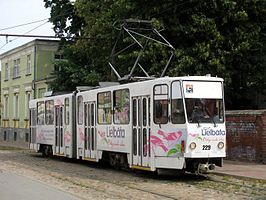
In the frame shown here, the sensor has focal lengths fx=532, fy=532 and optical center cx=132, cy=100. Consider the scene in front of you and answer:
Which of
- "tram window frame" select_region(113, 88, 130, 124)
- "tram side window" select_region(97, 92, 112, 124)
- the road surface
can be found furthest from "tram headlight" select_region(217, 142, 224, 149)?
the road surface

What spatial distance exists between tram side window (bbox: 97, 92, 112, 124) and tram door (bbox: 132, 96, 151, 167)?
84.0 inches

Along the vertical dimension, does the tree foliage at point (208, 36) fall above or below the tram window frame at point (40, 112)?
above

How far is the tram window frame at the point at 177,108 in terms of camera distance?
15.9 metres

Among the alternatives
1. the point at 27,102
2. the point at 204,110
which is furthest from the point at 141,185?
the point at 27,102

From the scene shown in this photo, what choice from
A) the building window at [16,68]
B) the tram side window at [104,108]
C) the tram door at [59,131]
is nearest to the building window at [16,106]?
the building window at [16,68]

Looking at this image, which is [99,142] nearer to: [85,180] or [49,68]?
[85,180]

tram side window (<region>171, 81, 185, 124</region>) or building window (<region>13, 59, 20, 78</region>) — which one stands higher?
building window (<region>13, 59, 20, 78</region>)

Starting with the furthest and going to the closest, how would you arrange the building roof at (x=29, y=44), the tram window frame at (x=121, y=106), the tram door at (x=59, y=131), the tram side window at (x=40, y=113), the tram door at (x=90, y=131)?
the building roof at (x=29, y=44) → the tram side window at (x=40, y=113) → the tram door at (x=59, y=131) → the tram door at (x=90, y=131) → the tram window frame at (x=121, y=106)

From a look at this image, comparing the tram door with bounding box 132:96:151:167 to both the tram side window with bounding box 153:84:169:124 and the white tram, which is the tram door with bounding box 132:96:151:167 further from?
the tram side window with bounding box 153:84:169:124

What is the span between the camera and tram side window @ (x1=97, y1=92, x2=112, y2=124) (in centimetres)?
1966

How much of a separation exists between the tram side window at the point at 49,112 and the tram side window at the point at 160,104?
10.5 meters

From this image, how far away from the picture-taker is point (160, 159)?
16.2 metres

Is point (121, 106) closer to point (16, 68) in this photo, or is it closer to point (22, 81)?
point (22, 81)

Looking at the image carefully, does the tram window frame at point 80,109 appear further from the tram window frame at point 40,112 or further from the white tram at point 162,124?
the tram window frame at point 40,112
